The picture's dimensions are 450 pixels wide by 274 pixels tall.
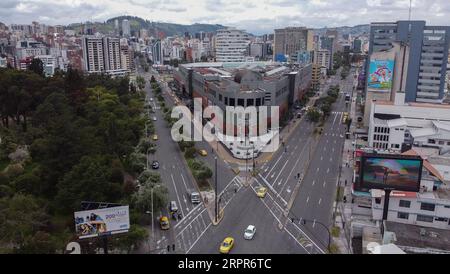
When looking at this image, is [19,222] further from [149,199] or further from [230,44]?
[230,44]

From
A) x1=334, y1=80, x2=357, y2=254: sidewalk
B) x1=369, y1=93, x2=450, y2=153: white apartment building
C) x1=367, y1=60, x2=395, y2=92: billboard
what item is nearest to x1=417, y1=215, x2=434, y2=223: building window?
x1=334, y1=80, x2=357, y2=254: sidewalk

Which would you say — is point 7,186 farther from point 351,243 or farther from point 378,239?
point 378,239

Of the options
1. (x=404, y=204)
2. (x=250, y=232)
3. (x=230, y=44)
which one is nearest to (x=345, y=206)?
(x=404, y=204)

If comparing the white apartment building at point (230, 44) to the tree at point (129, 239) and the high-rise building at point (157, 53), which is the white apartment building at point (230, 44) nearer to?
the high-rise building at point (157, 53)

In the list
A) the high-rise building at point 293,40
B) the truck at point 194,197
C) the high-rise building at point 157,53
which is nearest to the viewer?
the truck at point 194,197

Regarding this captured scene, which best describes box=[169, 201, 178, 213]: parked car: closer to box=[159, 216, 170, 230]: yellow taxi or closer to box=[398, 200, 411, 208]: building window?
box=[159, 216, 170, 230]: yellow taxi

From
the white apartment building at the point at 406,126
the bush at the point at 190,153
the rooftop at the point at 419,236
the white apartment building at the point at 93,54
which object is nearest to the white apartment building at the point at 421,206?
the rooftop at the point at 419,236
